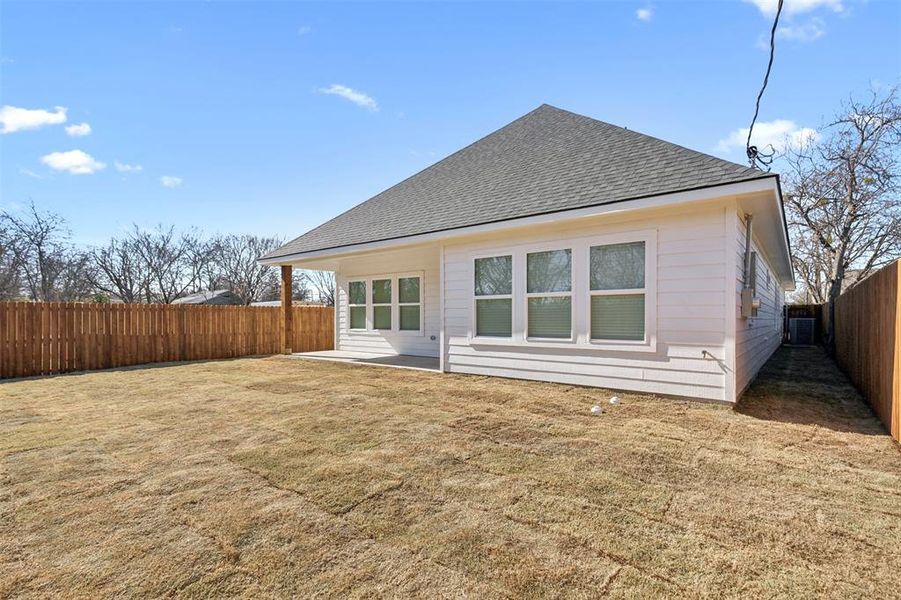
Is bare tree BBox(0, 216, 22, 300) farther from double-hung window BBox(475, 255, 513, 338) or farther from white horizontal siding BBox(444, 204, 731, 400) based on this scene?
white horizontal siding BBox(444, 204, 731, 400)

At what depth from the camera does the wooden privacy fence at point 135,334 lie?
8.52m

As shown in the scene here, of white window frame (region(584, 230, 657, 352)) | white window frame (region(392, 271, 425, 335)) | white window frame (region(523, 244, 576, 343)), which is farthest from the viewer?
white window frame (region(392, 271, 425, 335))

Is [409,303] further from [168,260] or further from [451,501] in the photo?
[168,260]

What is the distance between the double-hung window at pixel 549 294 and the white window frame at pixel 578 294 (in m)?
0.07

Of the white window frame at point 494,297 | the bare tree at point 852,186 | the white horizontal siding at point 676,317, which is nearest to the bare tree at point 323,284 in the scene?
the white window frame at point 494,297

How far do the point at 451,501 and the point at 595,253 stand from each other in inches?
170

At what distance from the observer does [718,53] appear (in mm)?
6270

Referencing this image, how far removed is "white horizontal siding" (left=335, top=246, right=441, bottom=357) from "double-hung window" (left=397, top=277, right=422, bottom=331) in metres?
0.16

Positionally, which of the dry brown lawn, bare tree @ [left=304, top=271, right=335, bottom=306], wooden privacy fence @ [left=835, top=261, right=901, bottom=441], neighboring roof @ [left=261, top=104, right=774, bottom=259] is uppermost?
neighboring roof @ [left=261, top=104, right=774, bottom=259]

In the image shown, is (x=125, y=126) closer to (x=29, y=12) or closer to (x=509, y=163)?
(x=29, y=12)

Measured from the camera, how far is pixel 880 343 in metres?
4.74

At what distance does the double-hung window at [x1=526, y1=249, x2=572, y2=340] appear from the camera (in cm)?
619

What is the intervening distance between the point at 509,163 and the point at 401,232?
268 centimetres

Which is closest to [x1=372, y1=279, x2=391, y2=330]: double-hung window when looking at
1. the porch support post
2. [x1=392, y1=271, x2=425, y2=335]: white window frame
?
[x1=392, y1=271, x2=425, y2=335]: white window frame
